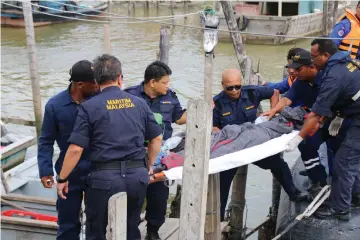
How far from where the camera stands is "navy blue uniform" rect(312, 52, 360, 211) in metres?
4.60

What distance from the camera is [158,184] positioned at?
181 inches

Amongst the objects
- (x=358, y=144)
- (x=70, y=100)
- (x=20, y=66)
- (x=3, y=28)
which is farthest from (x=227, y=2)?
(x=3, y=28)

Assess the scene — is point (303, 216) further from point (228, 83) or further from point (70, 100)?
point (70, 100)

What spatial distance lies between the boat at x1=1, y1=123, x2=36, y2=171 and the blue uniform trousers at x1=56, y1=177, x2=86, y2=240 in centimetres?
560

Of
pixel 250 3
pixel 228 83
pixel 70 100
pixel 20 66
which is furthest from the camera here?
pixel 250 3

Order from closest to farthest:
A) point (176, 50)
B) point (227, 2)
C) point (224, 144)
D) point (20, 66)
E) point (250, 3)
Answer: point (224, 144) → point (227, 2) → point (20, 66) → point (176, 50) → point (250, 3)

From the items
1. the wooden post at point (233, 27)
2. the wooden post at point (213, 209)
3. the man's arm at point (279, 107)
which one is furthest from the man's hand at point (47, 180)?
the wooden post at point (233, 27)

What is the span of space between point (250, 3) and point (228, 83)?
63.3 ft

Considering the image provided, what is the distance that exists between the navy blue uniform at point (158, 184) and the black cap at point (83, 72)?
68cm

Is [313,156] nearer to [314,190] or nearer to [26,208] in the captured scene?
[314,190]

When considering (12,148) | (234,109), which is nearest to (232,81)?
(234,109)

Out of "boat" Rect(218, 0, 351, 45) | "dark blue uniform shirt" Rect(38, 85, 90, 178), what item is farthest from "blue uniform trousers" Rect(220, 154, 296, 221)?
"boat" Rect(218, 0, 351, 45)

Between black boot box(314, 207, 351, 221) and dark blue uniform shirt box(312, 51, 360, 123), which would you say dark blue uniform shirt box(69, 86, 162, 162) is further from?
black boot box(314, 207, 351, 221)

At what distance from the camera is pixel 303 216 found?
17.2 feet
